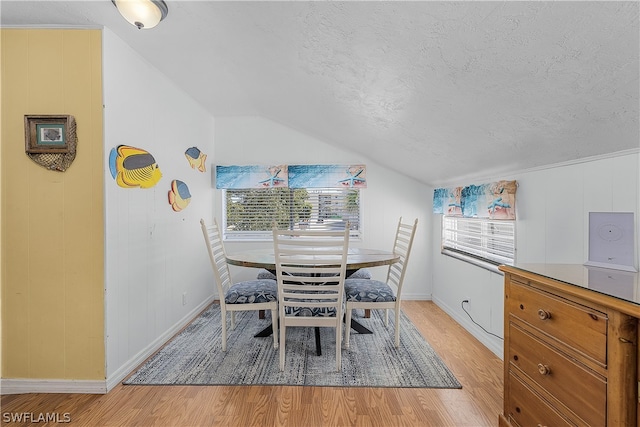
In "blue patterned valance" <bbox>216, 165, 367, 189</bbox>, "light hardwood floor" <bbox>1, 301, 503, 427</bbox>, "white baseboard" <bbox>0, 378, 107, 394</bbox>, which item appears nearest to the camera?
"light hardwood floor" <bbox>1, 301, 503, 427</bbox>

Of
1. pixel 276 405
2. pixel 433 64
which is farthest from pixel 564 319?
pixel 276 405

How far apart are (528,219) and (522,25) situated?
1.44 meters

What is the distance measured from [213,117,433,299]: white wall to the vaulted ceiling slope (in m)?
0.94

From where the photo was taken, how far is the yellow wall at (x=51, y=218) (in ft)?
5.97

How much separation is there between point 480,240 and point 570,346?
5.79 ft

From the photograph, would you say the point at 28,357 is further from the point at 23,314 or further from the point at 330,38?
the point at 330,38

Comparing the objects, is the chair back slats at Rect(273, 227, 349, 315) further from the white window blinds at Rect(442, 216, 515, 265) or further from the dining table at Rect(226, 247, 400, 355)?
the white window blinds at Rect(442, 216, 515, 265)

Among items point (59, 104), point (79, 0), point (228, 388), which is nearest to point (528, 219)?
point (228, 388)

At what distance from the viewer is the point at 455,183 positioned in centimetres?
305

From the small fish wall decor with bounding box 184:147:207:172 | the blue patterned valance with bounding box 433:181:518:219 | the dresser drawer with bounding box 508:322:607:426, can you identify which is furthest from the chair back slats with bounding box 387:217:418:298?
the small fish wall decor with bounding box 184:147:207:172

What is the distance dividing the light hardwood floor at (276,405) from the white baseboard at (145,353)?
0.08 metres

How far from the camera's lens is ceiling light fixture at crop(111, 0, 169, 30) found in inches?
58.2

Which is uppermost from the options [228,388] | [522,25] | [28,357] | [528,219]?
[522,25]

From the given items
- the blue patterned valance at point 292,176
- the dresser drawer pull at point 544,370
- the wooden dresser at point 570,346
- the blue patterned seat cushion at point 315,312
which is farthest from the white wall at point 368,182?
the dresser drawer pull at point 544,370
